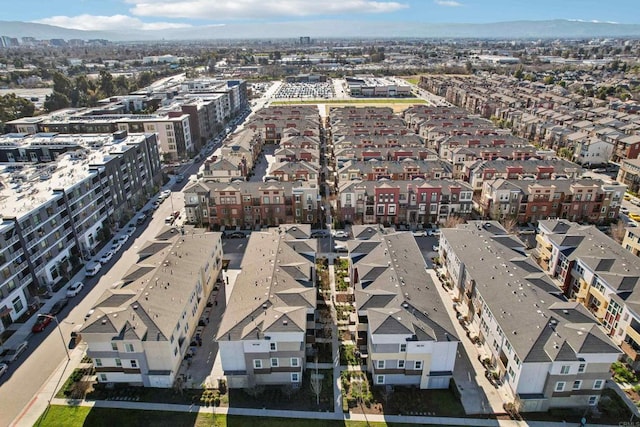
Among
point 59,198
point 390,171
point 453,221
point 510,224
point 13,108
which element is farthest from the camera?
point 13,108

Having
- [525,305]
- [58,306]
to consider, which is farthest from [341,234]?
[58,306]

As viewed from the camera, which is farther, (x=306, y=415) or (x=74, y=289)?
(x=74, y=289)

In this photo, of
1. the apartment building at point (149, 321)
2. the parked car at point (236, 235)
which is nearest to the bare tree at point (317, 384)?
the apartment building at point (149, 321)

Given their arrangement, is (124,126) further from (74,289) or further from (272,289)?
(272,289)

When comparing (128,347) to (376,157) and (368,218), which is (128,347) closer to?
(368,218)

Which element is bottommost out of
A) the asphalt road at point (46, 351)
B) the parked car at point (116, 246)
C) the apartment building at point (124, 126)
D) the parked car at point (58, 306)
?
the asphalt road at point (46, 351)

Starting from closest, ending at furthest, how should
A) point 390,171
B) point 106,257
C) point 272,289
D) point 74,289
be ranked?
point 272,289 → point 74,289 → point 106,257 → point 390,171

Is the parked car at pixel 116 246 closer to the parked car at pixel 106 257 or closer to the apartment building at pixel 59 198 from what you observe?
the parked car at pixel 106 257
